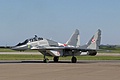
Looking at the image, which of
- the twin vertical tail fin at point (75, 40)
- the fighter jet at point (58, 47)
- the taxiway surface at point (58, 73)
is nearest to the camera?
the taxiway surface at point (58, 73)

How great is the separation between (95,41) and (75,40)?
8.15 feet

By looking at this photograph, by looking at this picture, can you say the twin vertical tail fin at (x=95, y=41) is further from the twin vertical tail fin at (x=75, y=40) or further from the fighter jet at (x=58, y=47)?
the twin vertical tail fin at (x=75, y=40)

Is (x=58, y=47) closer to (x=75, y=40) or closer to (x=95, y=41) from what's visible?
(x=75, y=40)

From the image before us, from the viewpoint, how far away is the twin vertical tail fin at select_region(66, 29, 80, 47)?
4466 centimetres

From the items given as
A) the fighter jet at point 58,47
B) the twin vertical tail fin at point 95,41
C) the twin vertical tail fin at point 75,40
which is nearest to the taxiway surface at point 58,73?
the fighter jet at point 58,47

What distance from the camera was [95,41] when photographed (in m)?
45.0

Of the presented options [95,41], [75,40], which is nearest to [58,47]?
[75,40]

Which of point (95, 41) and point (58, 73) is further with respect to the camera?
point (95, 41)

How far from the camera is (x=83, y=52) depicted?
43.0 m

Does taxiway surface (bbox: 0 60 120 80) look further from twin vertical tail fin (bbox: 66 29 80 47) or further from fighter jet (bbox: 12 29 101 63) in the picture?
twin vertical tail fin (bbox: 66 29 80 47)

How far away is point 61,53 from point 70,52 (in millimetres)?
1151

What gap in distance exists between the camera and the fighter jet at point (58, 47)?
132ft

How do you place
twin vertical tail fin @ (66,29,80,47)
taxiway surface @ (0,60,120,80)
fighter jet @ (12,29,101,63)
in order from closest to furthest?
taxiway surface @ (0,60,120,80)
fighter jet @ (12,29,101,63)
twin vertical tail fin @ (66,29,80,47)

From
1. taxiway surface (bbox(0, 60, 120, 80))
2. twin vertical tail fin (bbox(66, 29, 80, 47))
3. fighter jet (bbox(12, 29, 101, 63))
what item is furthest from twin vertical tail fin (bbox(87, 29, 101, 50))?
taxiway surface (bbox(0, 60, 120, 80))
